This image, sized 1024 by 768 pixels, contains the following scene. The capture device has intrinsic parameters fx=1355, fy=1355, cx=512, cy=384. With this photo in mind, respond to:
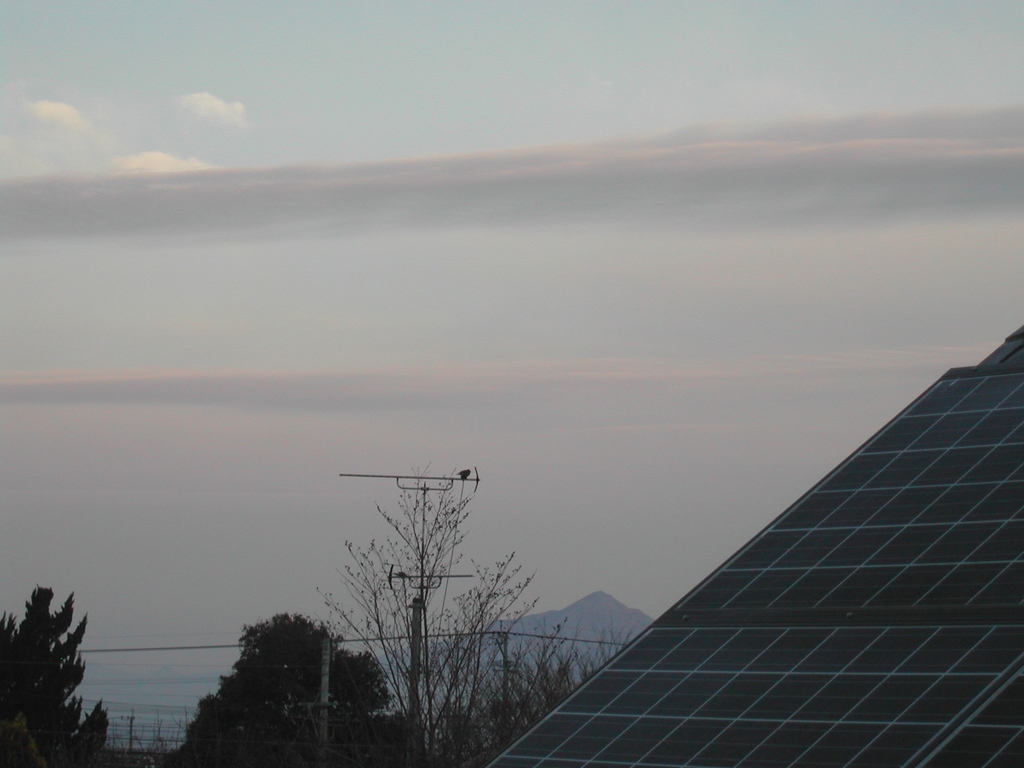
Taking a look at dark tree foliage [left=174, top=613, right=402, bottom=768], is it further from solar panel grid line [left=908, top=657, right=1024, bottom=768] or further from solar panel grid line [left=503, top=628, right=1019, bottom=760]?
solar panel grid line [left=908, top=657, right=1024, bottom=768]

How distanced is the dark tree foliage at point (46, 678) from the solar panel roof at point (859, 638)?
4108cm

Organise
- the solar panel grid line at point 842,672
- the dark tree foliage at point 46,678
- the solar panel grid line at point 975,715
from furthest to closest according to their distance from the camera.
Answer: the dark tree foliage at point 46,678
the solar panel grid line at point 842,672
the solar panel grid line at point 975,715

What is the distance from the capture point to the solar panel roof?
14125 mm

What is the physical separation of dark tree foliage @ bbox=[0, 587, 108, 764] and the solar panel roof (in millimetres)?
41081

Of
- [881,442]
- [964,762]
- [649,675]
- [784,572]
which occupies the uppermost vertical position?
[881,442]

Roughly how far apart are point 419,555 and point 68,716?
27.9m

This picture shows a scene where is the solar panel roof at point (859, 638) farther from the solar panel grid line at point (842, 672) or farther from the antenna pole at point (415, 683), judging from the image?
the antenna pole at point (415, 683)

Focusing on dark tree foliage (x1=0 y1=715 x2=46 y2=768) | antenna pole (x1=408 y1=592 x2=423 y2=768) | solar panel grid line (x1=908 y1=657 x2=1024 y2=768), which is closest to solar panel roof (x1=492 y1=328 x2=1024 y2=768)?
solar panel grid line (x1=908 y1=657 x2=1024 y2=768)

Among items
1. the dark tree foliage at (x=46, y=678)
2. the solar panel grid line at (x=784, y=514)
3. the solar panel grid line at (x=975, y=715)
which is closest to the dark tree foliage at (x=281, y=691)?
the dark tree foliage at (x=46, y=678)

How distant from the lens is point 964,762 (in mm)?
12906

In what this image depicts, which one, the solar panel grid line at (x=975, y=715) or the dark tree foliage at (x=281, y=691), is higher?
the dark tree foliage at (x=281, y=691)

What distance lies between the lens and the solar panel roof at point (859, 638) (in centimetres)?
1412

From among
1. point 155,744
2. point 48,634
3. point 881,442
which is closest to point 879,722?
point 881,442

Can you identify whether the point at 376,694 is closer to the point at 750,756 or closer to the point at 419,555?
the point at 419,555
